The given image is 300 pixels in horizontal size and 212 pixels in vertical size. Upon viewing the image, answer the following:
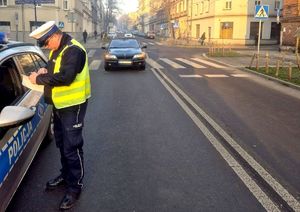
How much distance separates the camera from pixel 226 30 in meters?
51.4

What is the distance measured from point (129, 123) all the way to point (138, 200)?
3470mm

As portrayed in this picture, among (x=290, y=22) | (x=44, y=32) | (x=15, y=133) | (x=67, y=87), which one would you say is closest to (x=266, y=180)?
(x=67, y=87)

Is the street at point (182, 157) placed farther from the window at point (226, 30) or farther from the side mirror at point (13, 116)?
the window at point (226, 30)

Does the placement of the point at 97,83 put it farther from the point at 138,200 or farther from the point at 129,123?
the point at 138,200

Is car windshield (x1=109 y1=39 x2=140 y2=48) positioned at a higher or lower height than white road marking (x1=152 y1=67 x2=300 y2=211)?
higher

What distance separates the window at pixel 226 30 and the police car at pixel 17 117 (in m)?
47.4

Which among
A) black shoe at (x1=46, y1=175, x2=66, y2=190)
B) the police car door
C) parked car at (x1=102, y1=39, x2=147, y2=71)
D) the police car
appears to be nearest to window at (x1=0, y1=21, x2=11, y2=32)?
parked car at (x1=102, y1=39, x2=147, y2=71)

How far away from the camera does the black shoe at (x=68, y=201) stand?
398 cm

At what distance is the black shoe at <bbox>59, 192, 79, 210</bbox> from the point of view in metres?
3.98

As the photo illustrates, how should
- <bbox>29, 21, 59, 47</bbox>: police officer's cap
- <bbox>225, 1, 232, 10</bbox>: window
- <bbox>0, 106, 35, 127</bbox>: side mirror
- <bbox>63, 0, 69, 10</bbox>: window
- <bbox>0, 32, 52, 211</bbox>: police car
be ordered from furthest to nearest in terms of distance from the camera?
<bbox>225, 1, 232, 10</bbox>: window, <bbox>63, 0, 69, 10</bbox>: window, <bbox>29, 21, 59, 47</bbox>: police officer's cap, <bbox>0, 32, 52, 211</bbox>: police car, <bbox>0, 106, 35, 127</bbox>: side mirror

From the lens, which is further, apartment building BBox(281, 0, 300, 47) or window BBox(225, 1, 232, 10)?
window BBox(225, 1, 232, 10)

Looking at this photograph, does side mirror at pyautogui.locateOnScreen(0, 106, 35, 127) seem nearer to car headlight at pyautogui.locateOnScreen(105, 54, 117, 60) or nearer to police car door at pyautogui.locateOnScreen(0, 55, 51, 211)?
police car door at pyautogui.locateOnScreen(0, 55, 51, 211)

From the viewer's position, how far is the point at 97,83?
13.6 m

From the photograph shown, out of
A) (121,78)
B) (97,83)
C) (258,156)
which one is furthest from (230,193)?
(121,78)
